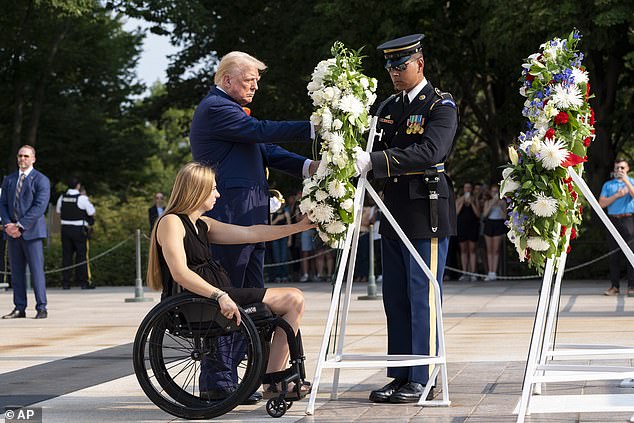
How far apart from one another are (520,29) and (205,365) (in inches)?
684

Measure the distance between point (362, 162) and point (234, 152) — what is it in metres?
0.95

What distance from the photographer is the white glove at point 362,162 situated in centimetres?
700

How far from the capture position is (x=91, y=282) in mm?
24047

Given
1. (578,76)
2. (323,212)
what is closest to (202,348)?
(323,212)

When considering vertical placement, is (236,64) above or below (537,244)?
above

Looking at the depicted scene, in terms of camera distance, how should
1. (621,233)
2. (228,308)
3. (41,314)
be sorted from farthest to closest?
1. (621,233)
2. (41,314)
3. (228,308)

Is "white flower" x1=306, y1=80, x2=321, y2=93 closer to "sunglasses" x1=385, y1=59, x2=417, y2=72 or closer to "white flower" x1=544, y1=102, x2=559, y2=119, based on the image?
"sunglasses" x1=385, y1=59, x2=417, y2=72

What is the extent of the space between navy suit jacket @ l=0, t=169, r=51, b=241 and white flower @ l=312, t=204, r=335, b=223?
8.30 meters

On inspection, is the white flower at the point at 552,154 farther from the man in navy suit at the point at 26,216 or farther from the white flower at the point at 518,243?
the man in navy suit at the point at 26,216

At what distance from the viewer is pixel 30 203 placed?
14.8m

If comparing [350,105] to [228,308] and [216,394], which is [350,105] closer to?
[228,308]

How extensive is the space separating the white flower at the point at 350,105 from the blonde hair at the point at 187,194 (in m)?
0.87

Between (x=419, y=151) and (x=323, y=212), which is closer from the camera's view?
(x=323, y=212)

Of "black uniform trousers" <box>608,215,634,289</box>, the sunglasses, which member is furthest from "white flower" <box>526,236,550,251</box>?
"black uniform trousers" <box>608,215,634,289</box>
